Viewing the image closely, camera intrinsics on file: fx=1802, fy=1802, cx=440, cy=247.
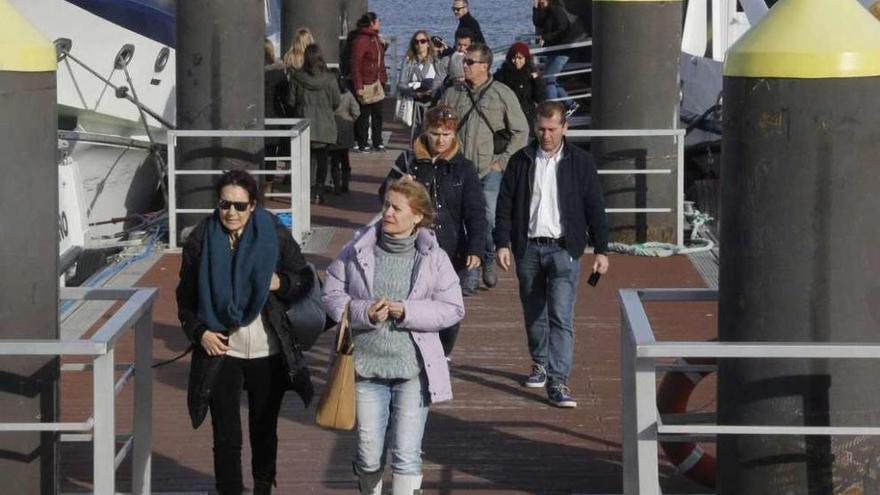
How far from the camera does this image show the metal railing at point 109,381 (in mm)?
5297

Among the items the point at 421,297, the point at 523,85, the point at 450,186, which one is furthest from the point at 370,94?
the point at 421,297

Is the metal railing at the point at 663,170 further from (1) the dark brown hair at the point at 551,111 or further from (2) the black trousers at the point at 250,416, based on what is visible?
(2) the black trousers at the point at 250,416

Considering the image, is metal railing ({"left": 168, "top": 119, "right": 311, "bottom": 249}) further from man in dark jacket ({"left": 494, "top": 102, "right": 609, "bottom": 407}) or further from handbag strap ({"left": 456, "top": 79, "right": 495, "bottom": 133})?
man in dark jacket ({"left": 494, "top": 102, "right": 609, "bottom": 407})

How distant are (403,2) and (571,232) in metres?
70.3

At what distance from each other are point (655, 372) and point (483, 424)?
10.1ft

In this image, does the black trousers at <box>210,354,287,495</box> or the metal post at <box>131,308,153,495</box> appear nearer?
the metal post at <box>131,308,153,495</box>

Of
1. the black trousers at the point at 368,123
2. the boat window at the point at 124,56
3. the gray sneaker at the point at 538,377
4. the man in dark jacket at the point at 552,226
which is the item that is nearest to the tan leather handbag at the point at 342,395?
the man in dark jacket at the point at 552,226

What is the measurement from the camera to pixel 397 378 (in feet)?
21.5

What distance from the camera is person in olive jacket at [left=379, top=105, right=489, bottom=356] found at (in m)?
9.02

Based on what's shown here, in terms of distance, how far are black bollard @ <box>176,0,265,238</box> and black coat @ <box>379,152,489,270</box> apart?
4.53 m

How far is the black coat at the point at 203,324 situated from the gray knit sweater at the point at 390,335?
0.27 metres

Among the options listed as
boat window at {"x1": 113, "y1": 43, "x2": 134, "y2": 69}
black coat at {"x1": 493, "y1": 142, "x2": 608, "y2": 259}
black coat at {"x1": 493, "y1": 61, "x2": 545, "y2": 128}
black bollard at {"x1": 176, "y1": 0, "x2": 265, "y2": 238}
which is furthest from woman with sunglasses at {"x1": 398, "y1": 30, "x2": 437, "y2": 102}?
black coat at {"x1": 493, "y1": 142, "x2": 608, "y2": 259}

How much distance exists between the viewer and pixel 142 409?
655 cm

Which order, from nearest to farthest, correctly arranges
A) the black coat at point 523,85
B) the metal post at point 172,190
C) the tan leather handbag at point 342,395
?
1. the tan leather handbag at point 342,395
2. the metal post at point 172,190
3. the black coat at point 523,85
